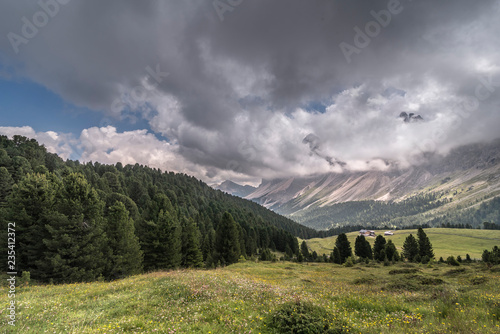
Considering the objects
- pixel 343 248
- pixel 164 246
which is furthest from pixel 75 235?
pixel 343 248

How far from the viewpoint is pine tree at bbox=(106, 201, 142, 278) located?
34.6 meters

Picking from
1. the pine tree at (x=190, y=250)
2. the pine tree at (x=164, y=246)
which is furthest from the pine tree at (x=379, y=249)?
the pine tree at (x=164, y=246)

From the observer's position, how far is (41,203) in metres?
28.1

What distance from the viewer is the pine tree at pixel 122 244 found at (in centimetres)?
3458

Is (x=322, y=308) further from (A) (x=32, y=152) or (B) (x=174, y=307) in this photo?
(A) (x=32, y=152)

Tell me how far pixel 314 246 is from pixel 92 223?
158129mm

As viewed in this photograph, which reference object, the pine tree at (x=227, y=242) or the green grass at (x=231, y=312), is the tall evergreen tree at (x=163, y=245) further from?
the green grass at (x=231, y=312)

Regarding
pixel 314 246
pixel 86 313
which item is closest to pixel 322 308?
pixel 86 313

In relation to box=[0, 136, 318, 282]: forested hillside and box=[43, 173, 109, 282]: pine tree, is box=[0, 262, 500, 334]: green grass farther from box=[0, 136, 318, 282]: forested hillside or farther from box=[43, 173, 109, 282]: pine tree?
box=[0, 136, 318, 282]: forested hillside

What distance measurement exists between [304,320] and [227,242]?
155 ft

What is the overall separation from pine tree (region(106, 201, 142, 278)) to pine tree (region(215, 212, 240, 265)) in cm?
2085

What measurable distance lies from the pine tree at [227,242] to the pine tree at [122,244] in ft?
68.4

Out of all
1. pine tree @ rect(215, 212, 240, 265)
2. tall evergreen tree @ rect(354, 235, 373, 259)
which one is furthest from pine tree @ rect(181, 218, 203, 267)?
tall evergreen tree @ rect(354, 235, 373, 259)

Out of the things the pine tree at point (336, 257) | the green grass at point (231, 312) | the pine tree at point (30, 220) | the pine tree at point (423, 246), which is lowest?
the pine tree at point (336, 257)
